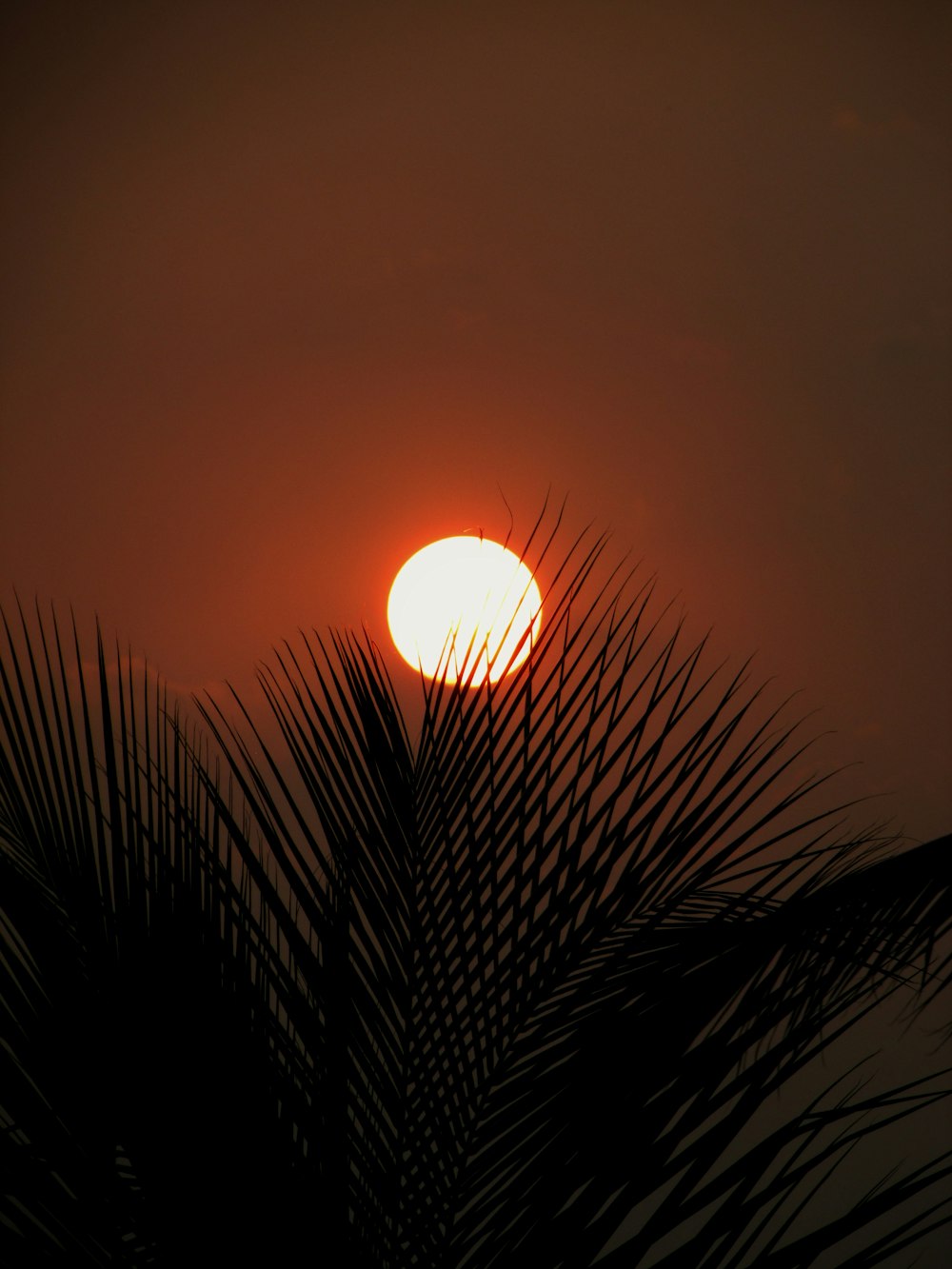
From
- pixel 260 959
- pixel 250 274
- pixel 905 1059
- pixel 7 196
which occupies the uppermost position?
pixel 7 196

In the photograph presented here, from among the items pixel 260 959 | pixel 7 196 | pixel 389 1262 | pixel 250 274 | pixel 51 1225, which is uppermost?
pixel 7 196

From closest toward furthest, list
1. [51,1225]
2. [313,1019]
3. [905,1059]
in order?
[51,1225] → [313,1019] → [905,1059]

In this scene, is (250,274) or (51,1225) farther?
(250,274)

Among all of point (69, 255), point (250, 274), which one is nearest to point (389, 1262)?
point (250, 274)

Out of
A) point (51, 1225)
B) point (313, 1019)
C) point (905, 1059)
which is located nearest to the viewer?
point (51, 1225)

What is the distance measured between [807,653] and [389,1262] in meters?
1.77

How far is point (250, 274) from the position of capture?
2.17m

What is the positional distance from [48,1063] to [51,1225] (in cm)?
9

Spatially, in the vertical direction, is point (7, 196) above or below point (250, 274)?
above

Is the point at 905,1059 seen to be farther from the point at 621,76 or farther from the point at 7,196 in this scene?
the point at 7,196

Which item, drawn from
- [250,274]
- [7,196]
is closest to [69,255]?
[7,196]

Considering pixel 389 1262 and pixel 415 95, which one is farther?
pixel 415 95

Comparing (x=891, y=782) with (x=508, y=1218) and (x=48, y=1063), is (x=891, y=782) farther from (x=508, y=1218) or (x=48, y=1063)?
(x=48, y=1063)

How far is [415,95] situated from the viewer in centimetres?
214
